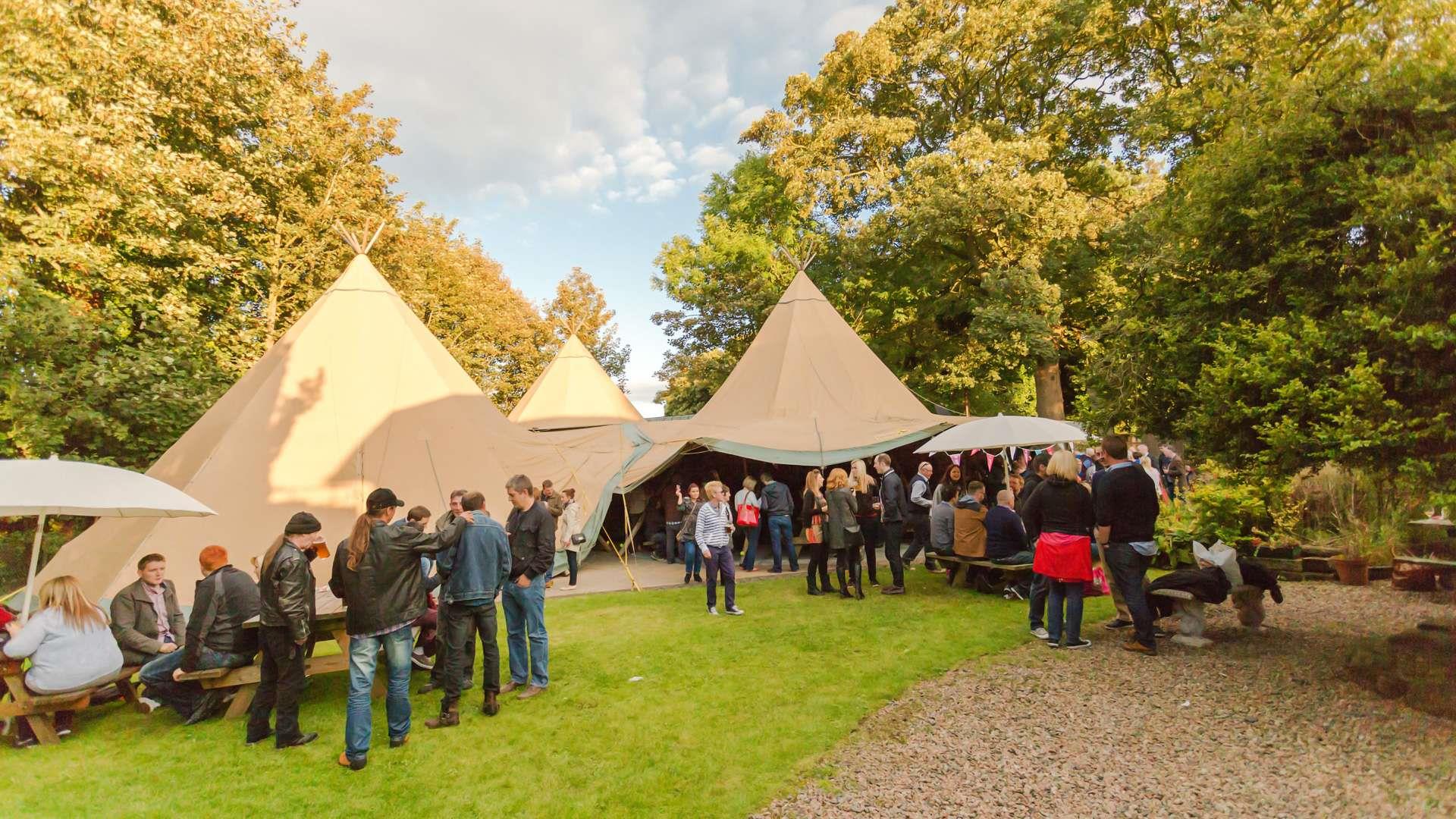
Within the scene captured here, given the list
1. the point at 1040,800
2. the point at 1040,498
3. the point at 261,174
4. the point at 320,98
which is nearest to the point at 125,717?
the point at 1040,800

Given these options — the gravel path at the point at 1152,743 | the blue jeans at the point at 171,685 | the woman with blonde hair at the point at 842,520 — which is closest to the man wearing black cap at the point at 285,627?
the blue jeans at the point at 171,685

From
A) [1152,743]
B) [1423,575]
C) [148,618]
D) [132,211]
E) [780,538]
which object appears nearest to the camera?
A: [1152,743]

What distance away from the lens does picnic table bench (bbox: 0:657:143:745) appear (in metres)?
4.70

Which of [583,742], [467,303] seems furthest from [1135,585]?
[467,303]

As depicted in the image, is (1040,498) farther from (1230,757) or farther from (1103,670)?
(1230,757)

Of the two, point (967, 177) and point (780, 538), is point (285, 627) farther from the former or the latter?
point (967, 177)

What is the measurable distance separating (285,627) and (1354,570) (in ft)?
33.4

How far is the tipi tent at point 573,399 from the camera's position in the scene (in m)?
18.4

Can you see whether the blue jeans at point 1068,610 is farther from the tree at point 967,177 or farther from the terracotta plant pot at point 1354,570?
the tree at point 967,177

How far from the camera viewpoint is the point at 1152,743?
4.14 m

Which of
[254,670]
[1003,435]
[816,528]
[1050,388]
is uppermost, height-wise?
[1050,388]

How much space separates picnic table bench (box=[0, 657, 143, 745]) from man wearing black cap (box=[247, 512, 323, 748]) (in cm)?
132

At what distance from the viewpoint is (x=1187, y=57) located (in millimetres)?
15055

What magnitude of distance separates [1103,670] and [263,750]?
6155 mm
